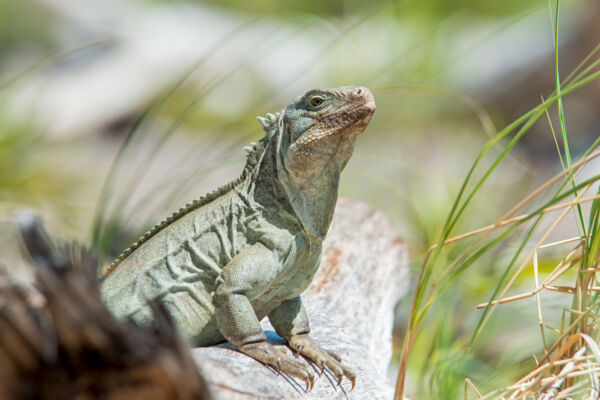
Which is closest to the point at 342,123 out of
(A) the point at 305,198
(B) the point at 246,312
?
(A) the point at 305,198

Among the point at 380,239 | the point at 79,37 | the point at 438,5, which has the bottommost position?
the point at 380,239

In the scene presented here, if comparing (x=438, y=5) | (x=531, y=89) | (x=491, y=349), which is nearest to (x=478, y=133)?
(x=531, y=89)

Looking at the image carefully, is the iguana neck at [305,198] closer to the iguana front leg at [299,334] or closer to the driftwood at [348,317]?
the iguana front leg at [299,334]

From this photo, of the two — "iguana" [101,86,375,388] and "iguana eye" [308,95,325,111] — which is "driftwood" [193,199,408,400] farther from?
"iguana eye" [308,95,325,111]

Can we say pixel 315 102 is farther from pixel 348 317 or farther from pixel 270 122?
pixel 348 317

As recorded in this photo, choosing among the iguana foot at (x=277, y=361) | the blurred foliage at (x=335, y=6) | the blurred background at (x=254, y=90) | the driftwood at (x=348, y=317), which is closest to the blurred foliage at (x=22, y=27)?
the blurred background at (x=254, y=90)

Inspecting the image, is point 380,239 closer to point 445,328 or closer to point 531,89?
point 445,328

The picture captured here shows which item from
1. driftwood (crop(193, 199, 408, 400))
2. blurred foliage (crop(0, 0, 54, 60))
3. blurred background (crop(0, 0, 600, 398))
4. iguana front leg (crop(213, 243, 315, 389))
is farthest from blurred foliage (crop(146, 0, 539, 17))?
iguana front leg (crop(213, 243, 315, 389))
